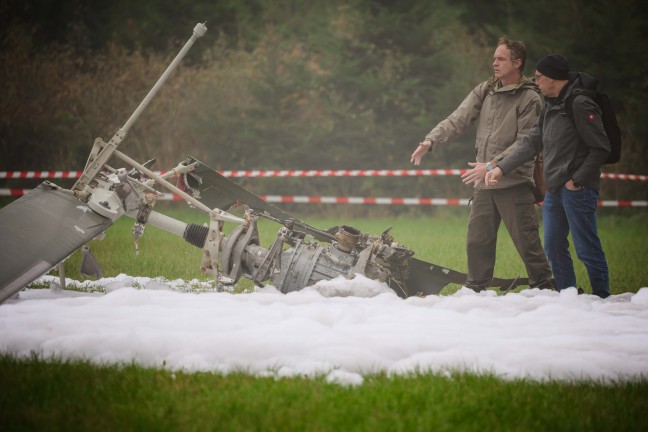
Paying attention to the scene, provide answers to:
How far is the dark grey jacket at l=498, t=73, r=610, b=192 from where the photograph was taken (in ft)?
23.1

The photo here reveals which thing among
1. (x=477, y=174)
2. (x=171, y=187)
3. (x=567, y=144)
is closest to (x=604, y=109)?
(x=567, y=144)

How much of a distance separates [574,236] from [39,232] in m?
4.37

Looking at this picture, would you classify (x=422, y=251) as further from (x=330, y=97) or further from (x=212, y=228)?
(x=330, y=97)

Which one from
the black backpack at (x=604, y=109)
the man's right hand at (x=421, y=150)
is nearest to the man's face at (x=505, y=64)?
the black backpack at (x=604, y=109)

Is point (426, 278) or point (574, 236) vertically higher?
point (574, 236)

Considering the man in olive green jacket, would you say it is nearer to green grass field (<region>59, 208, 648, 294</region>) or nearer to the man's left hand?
the man's left hand

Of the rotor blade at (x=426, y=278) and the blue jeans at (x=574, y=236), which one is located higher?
the blue jeans at (x=574, y=236)

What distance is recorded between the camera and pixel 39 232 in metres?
5.88

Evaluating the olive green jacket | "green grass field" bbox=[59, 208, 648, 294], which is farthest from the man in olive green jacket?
"green grass field" bbox=[59, 208, 648, 294]

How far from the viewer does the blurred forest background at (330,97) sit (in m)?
22.6

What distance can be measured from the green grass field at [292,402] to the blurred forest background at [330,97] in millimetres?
17913

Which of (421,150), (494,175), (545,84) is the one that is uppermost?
(545,84)

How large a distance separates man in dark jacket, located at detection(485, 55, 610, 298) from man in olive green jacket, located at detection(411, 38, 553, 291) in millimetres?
191

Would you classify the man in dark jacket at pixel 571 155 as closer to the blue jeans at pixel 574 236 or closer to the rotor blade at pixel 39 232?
the blue jeans at pixel 574 236
